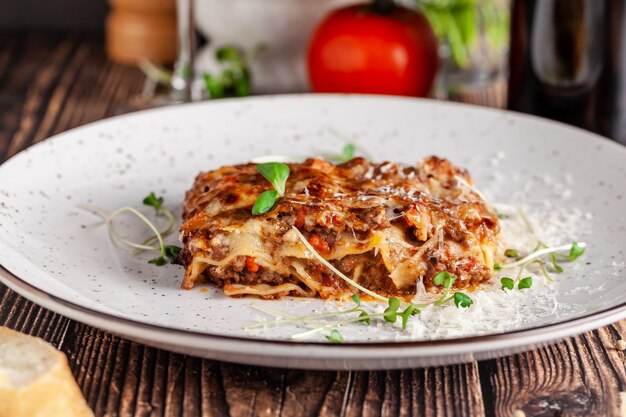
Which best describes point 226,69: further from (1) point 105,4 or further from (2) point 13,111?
(1) point 105,4

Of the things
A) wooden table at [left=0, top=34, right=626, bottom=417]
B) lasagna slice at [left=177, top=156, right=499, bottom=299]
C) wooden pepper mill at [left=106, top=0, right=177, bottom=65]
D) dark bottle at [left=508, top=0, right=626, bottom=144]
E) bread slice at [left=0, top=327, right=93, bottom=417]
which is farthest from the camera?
wooden pepper mill at [left=106, top=0, right=177, bottom=65]

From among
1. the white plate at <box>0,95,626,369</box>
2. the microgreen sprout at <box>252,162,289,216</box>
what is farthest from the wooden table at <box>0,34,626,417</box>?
the microgreen sprout at <box>252,162,289,216</box>

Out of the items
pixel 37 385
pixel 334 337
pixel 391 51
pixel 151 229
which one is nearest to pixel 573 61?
pixel 391 51

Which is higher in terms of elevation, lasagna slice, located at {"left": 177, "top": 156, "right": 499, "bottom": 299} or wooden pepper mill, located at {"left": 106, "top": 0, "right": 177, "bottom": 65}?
lasagna slice, located at {"left": 177, "top": 156, "right": 499, "bottom": 299}

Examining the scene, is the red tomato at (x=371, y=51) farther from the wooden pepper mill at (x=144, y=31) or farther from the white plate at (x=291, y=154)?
the wooden pepper mill at (x=144, y=31)

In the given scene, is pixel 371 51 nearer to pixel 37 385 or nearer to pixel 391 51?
pixel 391 51

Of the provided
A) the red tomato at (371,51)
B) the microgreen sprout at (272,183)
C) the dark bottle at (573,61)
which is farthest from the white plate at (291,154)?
the red tomato at (371,51)

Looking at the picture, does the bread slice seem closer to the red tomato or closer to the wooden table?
the wooden table
